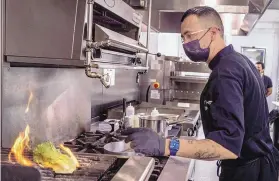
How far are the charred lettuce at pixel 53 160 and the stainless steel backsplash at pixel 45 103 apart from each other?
0.74 ft

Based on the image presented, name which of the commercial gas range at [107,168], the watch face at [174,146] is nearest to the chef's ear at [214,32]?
the watch face at [174,146]

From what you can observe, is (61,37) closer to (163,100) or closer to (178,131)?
(178,131)

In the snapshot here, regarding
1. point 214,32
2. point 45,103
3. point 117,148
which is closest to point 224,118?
point 214,32

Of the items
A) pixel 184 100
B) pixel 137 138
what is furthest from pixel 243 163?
pixel 184 100

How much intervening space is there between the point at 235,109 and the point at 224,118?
0.07 m

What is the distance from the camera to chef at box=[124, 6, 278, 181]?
161cm

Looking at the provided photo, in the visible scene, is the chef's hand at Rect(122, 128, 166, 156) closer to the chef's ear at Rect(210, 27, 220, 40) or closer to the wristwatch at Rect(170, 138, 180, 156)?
the wristwatch at Rect(170, 138, 180, 156)

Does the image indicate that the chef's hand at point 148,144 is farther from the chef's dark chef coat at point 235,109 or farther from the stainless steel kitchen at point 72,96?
the chef's dark chef coat at point 235,109

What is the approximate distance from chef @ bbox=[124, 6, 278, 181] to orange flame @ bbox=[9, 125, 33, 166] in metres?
0.52

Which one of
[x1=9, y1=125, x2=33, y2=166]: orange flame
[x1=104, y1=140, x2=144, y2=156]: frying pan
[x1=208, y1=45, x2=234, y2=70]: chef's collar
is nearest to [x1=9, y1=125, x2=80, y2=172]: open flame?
[x1=9, y1=125, x2=33, y2=166]: orange flame

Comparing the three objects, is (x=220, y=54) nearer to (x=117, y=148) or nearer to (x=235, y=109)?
(x=235, y=109)

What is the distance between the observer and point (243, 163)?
6.24 ft

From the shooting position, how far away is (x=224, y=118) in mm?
1614

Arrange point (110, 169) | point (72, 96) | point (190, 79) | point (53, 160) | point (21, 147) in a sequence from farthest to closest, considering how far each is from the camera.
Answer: point (190, 79), point (72, 96), point (21, 147), point (110, 169), point (53, 160)
